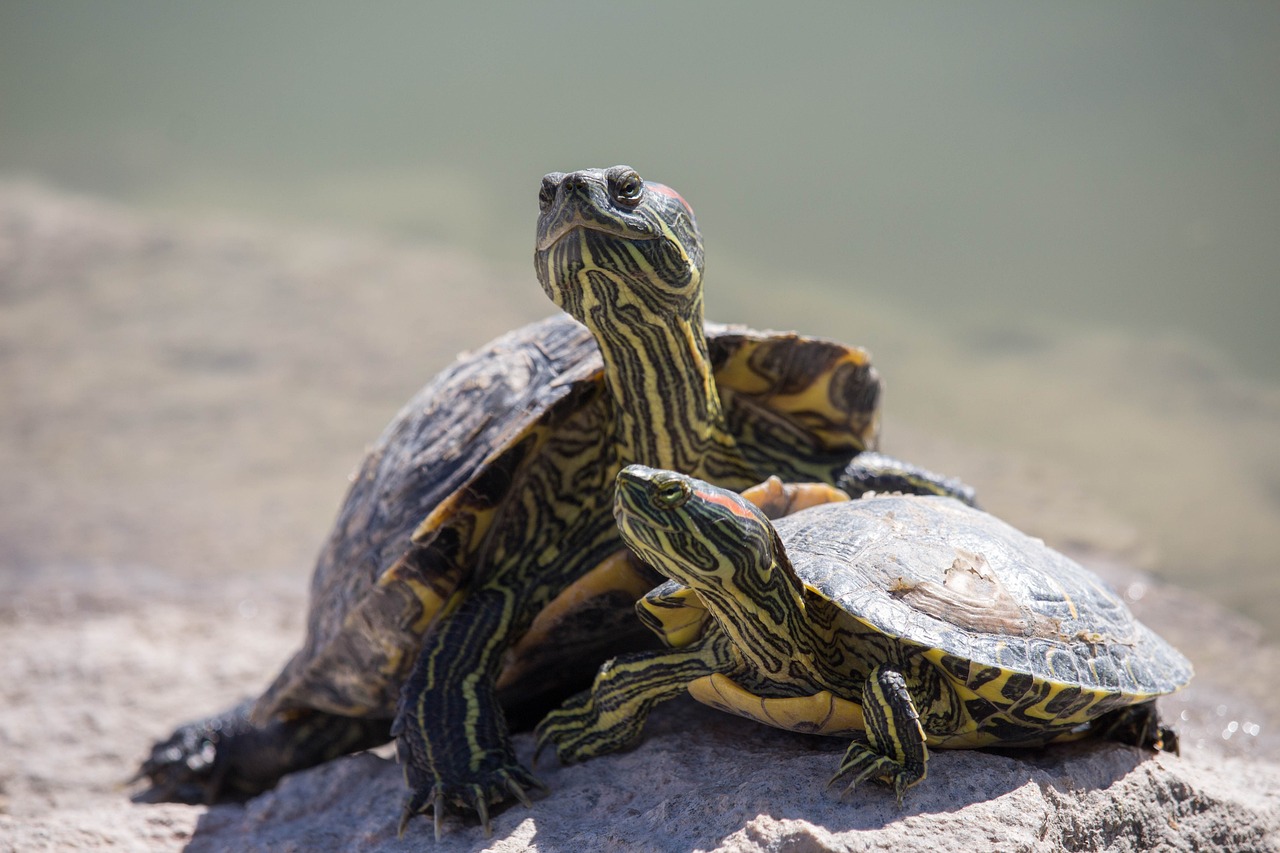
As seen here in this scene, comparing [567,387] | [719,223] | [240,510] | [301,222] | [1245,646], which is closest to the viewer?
[567,387]

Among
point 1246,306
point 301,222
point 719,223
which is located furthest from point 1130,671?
point 301,222

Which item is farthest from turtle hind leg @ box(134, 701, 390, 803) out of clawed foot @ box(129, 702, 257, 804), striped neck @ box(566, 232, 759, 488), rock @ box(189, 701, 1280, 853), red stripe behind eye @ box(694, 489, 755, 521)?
red stripe behind eye @ box(694, 489, 755, 521)

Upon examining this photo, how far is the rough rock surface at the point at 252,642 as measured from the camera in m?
2.24

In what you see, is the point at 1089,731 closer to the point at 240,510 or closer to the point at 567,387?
the point at 567,387

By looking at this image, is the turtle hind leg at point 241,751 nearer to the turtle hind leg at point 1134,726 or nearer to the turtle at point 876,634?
the turtle at point 876,634

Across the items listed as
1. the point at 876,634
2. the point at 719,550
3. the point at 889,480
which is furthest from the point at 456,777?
the point at 889,480

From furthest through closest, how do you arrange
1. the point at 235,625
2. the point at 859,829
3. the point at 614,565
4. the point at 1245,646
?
the point at 235,625 < the point at 1245,646 < the point at 614,565 < the point at 859,829

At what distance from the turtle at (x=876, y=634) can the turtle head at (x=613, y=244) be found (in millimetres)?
666

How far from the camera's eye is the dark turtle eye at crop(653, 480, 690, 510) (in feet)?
6.73

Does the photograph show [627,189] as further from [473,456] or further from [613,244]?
[473,456]

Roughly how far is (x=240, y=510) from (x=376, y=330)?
2.87 meters

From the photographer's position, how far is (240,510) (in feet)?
21.2

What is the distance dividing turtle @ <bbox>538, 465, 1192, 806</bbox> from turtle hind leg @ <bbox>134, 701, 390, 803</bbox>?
4.90 ft

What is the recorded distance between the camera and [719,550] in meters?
2.07
